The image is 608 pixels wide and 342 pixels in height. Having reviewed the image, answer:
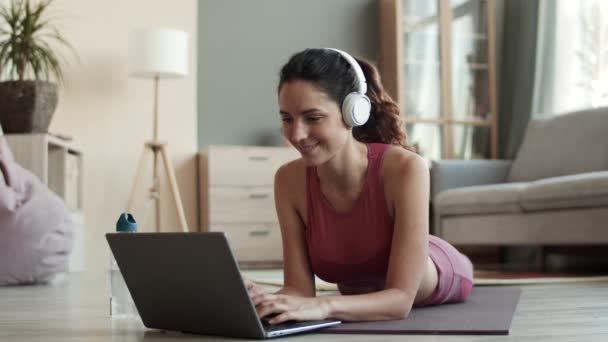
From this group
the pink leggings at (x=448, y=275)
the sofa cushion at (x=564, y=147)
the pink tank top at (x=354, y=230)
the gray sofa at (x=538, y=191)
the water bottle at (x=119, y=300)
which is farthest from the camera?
the sofa cushion at (x=564, y=147)

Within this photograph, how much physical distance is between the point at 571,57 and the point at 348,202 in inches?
158

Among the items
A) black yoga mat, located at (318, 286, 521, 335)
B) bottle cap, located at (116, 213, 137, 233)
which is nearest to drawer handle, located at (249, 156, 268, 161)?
black yoga mat, located at (318, 286, 521, 335)

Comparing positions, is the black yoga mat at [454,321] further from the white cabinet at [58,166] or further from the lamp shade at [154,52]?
the lamp shade at [154,52]

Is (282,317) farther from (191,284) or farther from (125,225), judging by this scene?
(125,225)

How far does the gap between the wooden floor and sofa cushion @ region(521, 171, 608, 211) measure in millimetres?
626

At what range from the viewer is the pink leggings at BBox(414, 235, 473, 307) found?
2348mm

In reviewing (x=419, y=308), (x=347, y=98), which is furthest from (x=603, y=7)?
(x=347, y=98)

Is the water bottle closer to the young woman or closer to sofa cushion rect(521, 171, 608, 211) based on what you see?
the young woman

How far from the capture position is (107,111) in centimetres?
552

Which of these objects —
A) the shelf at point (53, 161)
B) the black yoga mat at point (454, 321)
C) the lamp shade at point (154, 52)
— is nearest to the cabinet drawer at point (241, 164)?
the lamp shade at point (154, 52)

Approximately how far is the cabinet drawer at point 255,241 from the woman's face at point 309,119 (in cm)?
355

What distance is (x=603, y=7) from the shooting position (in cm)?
538

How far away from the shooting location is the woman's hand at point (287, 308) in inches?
66.7

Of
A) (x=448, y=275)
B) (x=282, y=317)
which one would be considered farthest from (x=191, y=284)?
(x=448, y=275)
